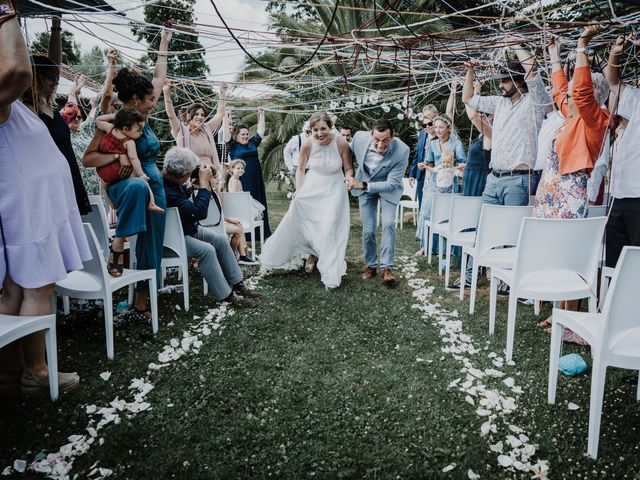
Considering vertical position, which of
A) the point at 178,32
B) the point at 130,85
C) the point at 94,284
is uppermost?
the point at 178,32

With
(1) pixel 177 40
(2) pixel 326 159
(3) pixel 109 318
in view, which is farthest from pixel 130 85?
(1) pixel 177 40

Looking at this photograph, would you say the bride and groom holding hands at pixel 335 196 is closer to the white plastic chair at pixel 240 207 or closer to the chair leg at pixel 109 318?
the white plastic chair at pixel 240 207

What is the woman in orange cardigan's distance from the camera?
300 cm

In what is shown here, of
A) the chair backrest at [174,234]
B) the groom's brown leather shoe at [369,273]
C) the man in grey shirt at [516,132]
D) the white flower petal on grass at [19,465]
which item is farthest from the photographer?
the groom's brown leather shoe at [369,273]

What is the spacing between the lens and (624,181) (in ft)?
10.1

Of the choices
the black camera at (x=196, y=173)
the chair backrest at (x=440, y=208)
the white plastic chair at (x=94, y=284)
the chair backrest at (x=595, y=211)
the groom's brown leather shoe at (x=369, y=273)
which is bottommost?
the groom's brown leather shoe at (x=369, y=273)

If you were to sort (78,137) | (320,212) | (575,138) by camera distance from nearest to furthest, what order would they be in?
(575,138) < (320,212) < (78,137)

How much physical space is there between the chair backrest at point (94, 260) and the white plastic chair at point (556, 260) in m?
2.88

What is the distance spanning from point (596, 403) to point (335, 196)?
350 cm

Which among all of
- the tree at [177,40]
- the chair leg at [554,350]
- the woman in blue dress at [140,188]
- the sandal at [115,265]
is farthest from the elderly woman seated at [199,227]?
the chair leg at [554,350]

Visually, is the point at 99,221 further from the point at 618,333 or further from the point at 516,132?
the point at 516,132

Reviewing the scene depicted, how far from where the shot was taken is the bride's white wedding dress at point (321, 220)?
4.98 m

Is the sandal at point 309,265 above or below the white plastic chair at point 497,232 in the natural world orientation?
below

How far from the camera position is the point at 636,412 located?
2.46 m
